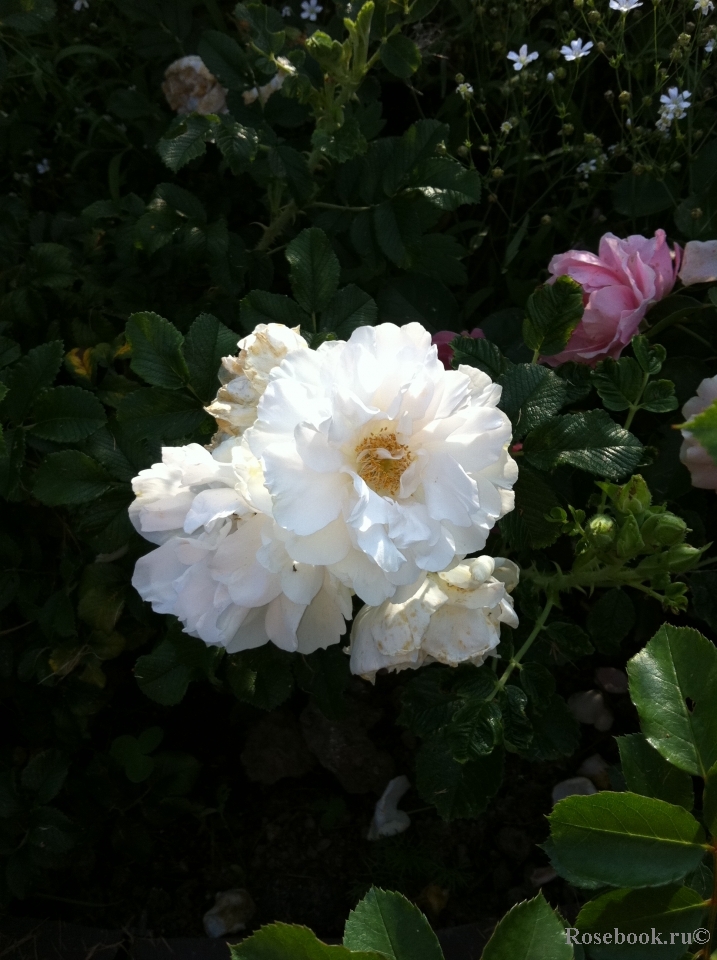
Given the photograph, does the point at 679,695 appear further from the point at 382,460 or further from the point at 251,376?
the point at 251,376

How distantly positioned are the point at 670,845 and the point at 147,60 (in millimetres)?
1817

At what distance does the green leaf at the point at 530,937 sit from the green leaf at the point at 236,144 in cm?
101

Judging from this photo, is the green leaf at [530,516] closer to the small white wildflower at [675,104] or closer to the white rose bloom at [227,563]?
the white rose bloom at [227,563]

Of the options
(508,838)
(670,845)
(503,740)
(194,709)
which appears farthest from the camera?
(194,709)

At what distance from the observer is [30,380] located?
1119mm

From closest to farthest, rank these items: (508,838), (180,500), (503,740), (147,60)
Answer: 1. (180,500)
2. (503,740)
3. (508,838)
4. (147,60)

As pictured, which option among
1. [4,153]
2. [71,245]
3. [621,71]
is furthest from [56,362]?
[621,71]

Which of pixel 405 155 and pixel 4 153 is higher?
pixel 405 155

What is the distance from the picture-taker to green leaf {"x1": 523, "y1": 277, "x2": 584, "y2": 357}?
0.98 m

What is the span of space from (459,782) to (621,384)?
565 millimetres

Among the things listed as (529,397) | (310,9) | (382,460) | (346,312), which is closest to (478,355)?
(529,397)

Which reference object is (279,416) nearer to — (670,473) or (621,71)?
(670,473)

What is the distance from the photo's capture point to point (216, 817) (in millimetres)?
1571

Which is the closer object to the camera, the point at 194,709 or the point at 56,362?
the point at 56,362
